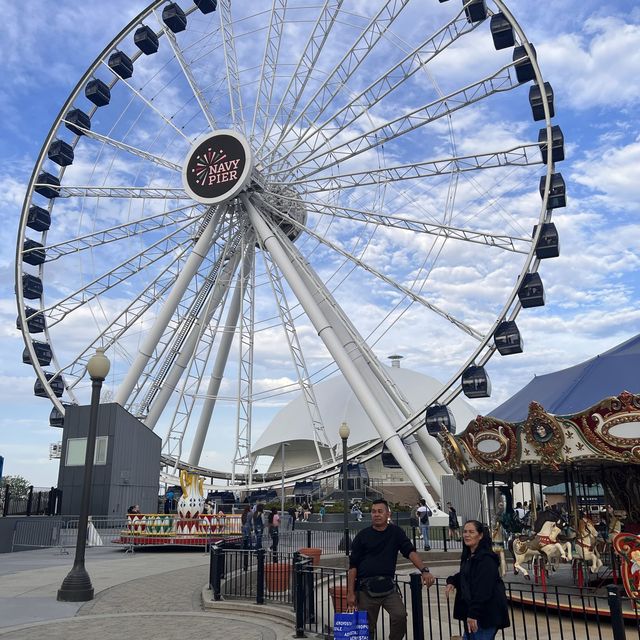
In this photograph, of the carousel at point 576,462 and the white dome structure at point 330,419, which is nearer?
the carousel at point 576,462

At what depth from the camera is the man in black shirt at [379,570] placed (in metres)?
6.57

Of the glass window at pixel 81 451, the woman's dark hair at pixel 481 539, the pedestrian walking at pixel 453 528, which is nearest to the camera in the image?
the woman's dark hair at pixel 481 539

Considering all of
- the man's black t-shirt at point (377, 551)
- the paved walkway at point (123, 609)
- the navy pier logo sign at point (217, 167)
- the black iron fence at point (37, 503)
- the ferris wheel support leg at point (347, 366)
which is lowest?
the paved walkway at point (123, 609)

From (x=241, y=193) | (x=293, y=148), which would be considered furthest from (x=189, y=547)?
(x=293, y=148)

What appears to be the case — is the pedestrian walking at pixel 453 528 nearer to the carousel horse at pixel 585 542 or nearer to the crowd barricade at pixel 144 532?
the crowd barricade at pixel 144 532

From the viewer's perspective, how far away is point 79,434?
2659 cm

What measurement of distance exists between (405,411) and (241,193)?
10.9m

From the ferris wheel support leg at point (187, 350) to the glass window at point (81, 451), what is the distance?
3887 millimetres

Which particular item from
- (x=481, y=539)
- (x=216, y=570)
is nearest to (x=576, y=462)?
(x=216, y=570)

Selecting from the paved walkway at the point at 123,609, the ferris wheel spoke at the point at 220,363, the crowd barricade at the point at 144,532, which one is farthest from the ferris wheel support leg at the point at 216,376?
the paved walkway at the point at 123,609

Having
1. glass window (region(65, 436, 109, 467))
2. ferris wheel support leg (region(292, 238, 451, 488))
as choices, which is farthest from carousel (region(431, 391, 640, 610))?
glass window (region(65, 436, 109, 467))

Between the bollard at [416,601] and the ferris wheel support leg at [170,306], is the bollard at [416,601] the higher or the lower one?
the lower one

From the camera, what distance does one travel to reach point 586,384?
43.0 ft

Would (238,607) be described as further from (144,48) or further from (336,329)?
(144,48)
